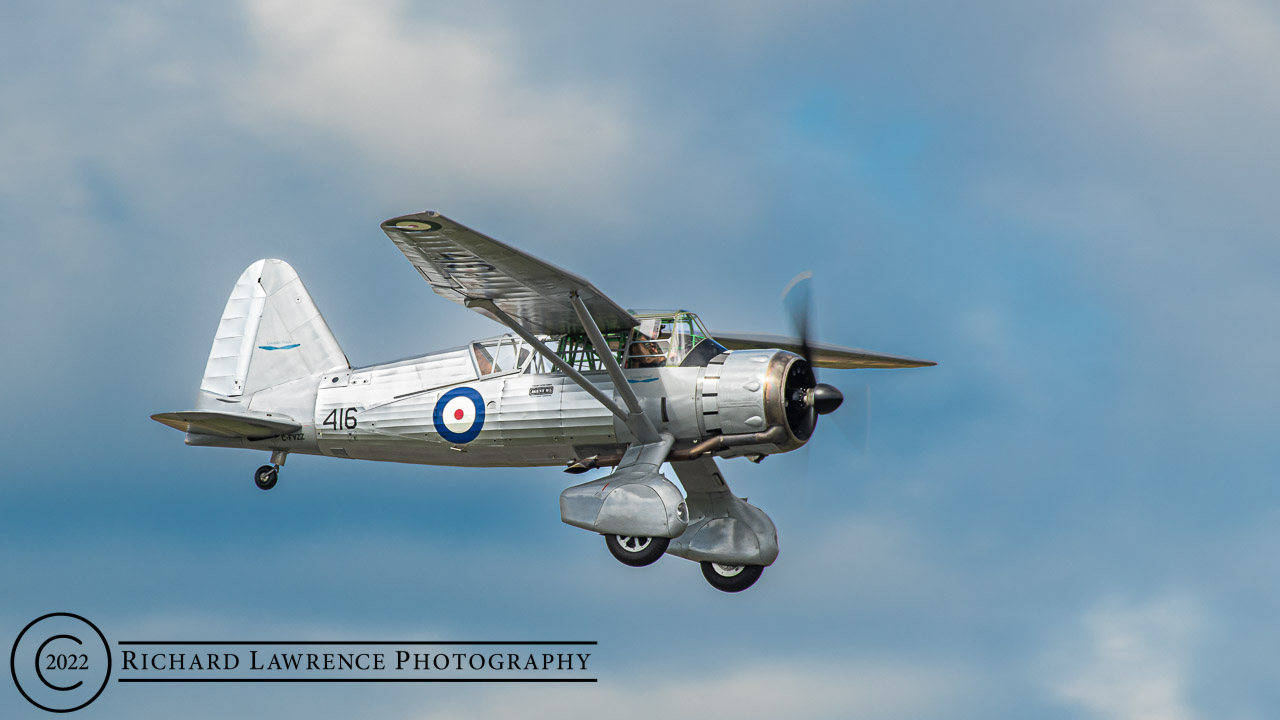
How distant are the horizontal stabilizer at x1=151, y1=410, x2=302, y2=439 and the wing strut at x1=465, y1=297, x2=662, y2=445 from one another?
4220 millimetres

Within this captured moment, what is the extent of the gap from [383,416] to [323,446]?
125 cm

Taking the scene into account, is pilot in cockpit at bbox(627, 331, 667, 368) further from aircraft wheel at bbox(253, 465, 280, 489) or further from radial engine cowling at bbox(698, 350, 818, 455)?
aircraft wheel at bbox(253, 465, 280, 489)

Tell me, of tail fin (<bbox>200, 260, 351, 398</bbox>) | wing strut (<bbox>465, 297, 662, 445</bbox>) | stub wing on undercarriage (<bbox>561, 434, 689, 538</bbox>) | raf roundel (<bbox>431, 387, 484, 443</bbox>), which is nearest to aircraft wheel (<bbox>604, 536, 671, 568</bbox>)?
stub wing on undercarriage (<bbox>561, 434, 689, 538</bbox>)

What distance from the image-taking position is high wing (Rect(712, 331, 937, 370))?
791 inches

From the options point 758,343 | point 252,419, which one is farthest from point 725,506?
point 252,419

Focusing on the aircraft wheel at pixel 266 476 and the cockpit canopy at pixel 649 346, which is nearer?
the cockpit canopy at pixel 649 346

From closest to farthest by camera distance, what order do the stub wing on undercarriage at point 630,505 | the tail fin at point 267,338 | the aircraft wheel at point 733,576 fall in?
the stub wing on undercarriage at point 630,505 → the aircraft wheel at point 733,576 → the tail fin at point 267,338

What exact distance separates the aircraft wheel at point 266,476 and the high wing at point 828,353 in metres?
6.66

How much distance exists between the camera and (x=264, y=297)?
21938 millimetres

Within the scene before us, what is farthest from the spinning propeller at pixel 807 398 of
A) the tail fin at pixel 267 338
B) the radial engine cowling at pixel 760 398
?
the tail fin at pixel 267 338

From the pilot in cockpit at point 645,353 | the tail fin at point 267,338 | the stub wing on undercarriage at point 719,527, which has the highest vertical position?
the tail fin at point 267,338

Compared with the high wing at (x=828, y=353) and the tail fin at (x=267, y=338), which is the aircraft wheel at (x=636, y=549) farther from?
the tail fin at (x=267, y=338)

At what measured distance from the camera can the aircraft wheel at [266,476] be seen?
66.3 ft

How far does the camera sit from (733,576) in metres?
19.3
